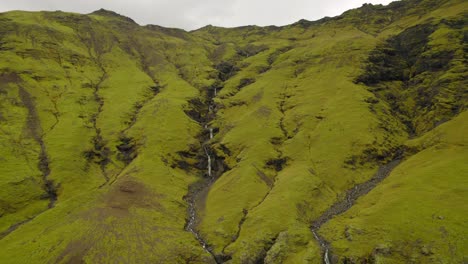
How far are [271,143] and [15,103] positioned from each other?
418ft

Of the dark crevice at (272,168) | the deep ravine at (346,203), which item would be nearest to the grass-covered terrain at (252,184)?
the dark crevice at (272,168)

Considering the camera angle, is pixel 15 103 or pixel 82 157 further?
pixel 15 103

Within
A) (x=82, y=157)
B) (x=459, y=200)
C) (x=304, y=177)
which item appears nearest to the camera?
(x=459, y=200)

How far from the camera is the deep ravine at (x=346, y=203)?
106938 millimetres

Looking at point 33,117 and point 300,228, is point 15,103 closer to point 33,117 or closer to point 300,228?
point 33,117

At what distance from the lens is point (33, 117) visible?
19225 centimetres

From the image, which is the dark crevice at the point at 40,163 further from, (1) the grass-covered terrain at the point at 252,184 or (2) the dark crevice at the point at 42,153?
(1) the grass-covered terrain at the point at 252,184

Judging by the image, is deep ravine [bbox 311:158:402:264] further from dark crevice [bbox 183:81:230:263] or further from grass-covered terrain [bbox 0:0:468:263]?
dark crevice [bbox 183:81:230:263]

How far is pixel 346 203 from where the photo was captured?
132125mm

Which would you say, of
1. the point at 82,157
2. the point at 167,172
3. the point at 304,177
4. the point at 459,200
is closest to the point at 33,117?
the point at 82,157

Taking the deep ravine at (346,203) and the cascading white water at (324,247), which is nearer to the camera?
the cascading white water at (324,247)

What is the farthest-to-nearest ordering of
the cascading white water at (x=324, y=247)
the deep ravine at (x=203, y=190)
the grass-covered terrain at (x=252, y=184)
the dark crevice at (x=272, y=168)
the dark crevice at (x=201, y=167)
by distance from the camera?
the dark crevice at (x=201, y=167) → the dark crevice at (x=272, y=168) → the deep ravine at (x=203, y=190) → the grass-covered terrain at (x=252, y=184) → the cascading white water at (x=324, y=247)

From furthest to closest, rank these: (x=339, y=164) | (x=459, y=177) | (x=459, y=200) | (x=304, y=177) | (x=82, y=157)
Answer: (x=82, y=157) < (x=339, y=164) < (x=304, y=177) < (x=459, y=177) < (x=459, y=200)

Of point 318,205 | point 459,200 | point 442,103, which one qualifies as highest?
point 442,103
